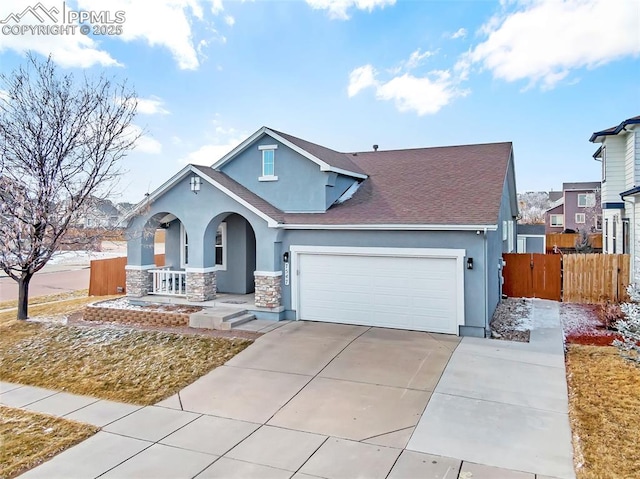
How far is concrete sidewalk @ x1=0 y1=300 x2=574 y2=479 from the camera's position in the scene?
5070 mm

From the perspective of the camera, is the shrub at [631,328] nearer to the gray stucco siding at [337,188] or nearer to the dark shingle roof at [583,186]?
the gray stucco siding at [337,188]

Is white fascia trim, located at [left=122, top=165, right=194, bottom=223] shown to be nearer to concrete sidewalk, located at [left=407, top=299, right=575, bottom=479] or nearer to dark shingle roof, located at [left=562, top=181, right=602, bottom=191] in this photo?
concrete sidewalk, located at [left=407, top=299, right=575, bottom=479]

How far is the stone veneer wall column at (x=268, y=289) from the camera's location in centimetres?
1242

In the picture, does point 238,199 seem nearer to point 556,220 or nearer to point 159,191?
point 159,191

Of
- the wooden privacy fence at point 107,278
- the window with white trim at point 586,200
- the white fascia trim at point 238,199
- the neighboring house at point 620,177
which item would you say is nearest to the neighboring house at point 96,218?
the white fascia trim at point 238,199

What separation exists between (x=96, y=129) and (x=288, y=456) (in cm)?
1186

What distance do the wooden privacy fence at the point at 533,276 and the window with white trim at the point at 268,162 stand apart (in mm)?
9228

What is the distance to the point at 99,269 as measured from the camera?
19469mm

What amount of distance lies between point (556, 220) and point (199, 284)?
48325 mm

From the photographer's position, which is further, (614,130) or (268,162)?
(614,130)

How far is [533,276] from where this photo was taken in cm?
1577

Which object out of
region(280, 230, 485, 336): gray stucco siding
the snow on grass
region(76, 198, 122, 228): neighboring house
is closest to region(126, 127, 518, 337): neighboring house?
region(280, 230, 485, 336): gray stucco siding

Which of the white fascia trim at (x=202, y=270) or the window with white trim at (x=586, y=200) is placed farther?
the window with white trim at (x=586, y=200)

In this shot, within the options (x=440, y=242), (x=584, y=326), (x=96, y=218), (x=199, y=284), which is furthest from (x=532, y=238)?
(x=96, y=218)
